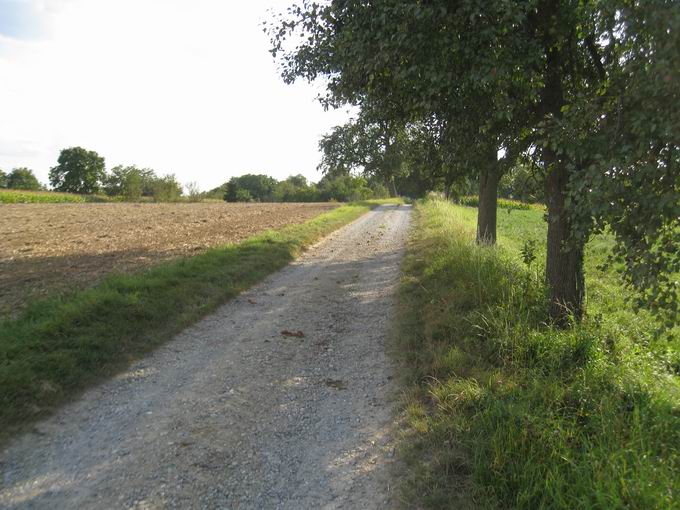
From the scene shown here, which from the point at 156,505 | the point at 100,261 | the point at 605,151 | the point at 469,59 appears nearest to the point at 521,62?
the point at 469,59

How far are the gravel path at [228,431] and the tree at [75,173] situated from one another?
90.8m

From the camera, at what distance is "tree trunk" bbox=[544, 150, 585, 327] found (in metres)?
5.90

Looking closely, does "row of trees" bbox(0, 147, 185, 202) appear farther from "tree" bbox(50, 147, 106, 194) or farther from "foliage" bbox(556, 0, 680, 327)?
"foliage" bbox(556, 0, 680, 327)

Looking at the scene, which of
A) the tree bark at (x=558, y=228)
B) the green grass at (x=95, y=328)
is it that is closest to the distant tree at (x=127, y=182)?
the green grass at (x=95, y=328)

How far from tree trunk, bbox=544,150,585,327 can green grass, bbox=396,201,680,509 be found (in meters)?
0.21

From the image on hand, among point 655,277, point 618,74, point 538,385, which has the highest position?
point 618,74

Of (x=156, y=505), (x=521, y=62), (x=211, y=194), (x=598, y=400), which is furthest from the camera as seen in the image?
(x=211, y=194)

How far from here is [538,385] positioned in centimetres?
418

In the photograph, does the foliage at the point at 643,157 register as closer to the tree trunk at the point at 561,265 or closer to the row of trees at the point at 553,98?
the row of trees at the point at 553,98

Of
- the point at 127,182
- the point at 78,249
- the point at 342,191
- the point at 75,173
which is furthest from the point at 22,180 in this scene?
the point at 78,249

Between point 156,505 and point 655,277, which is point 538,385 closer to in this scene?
point 655,277

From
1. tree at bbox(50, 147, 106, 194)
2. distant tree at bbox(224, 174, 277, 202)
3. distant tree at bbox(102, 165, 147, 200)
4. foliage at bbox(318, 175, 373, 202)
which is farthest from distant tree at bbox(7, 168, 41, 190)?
foliage at bbox(318, 175, 373, 202)

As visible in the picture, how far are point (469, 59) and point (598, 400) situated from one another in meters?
3.82

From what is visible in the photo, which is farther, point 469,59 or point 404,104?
point 404,104
